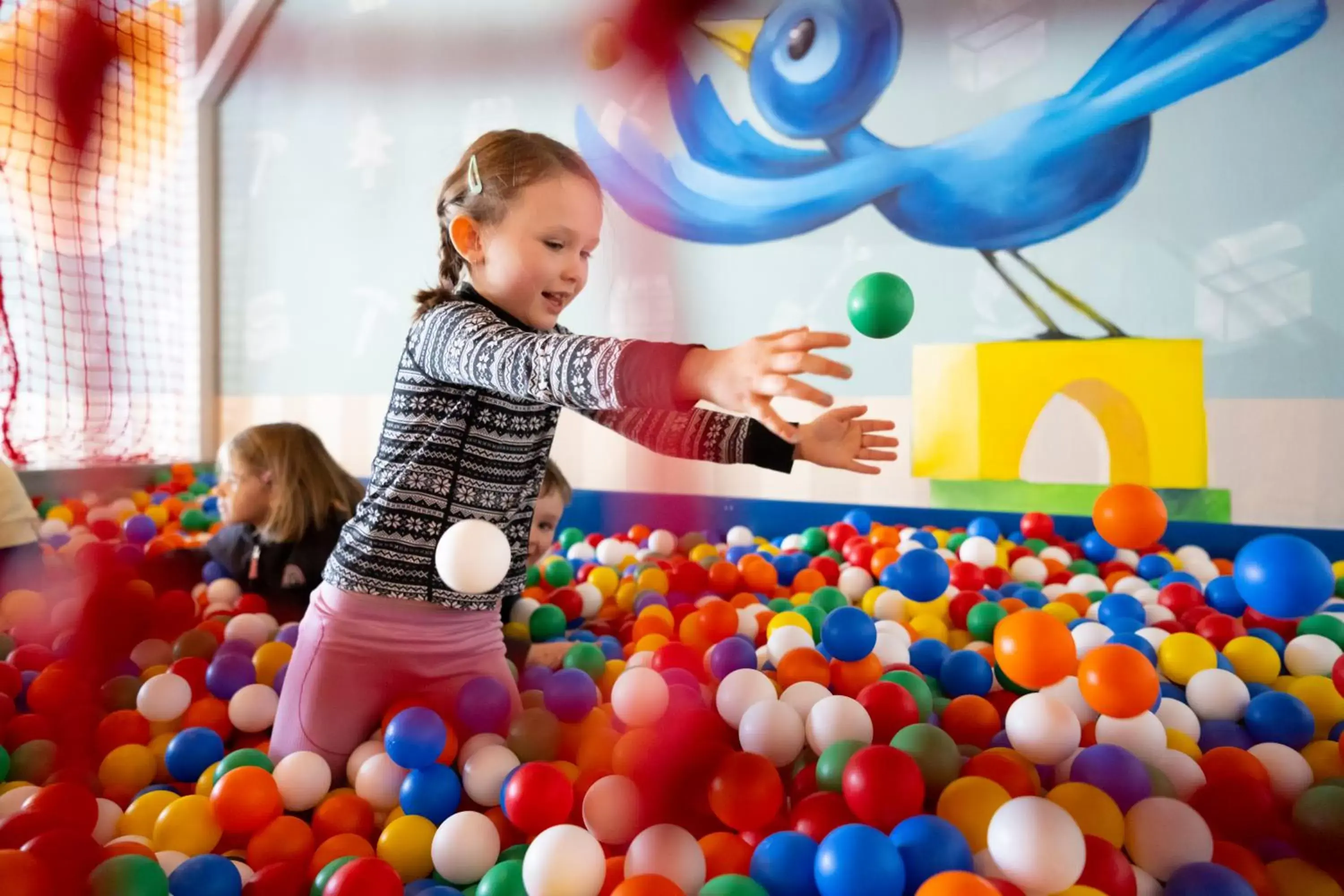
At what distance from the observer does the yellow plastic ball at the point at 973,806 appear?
655 millimetres

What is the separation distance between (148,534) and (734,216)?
1.31m

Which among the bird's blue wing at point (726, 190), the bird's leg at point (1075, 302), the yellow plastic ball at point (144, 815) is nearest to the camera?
the yellow plastic ball at point (144, 815)

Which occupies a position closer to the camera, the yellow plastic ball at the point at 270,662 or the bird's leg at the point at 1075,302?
the yellow plastic ball at the point at 270,662

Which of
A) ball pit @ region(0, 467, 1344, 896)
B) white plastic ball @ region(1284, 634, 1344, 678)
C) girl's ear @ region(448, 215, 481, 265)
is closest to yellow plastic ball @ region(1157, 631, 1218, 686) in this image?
ball pit @ region(0, 467, 1344, 896)

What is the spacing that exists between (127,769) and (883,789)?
679mm

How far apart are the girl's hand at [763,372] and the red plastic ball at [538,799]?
1.03 ft

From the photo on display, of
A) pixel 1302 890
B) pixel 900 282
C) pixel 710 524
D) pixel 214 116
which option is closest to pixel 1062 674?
pixel 1302 890

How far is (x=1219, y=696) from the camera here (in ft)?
2.94

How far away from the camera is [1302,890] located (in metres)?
0.61

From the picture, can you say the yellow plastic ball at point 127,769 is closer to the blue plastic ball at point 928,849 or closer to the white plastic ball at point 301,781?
the white plastic ball at point 301,781

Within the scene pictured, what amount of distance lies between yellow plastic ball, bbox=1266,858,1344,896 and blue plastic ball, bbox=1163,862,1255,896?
3cm

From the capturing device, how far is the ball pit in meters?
0.62

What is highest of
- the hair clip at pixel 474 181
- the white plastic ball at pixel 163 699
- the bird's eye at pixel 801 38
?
the bird's eye at pixel 801 38


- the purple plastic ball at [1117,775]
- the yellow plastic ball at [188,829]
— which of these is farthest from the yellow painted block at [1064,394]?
the yellow plastic ball at [188,829]
